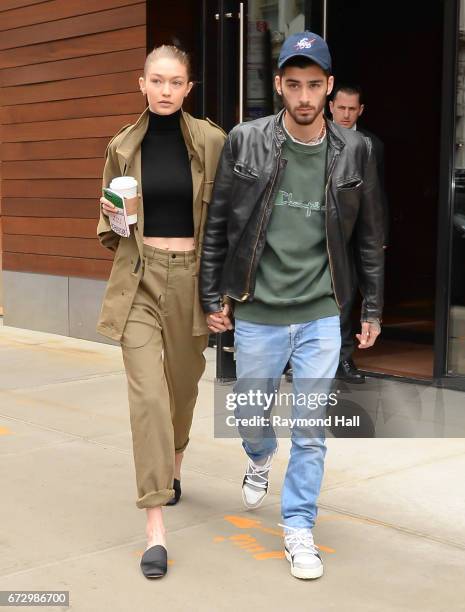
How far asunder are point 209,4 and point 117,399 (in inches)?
150

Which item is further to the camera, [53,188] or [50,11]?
[53,188]

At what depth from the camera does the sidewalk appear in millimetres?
3620

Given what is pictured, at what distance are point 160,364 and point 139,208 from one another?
2.07 feet

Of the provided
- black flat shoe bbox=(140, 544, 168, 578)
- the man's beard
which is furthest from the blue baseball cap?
black flat shoe bbox=(140, 544, 168, 578)

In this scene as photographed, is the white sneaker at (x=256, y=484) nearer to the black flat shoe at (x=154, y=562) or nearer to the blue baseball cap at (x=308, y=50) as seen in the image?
the black flat shoe at (x=154, y=562)

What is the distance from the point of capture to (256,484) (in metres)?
4.44

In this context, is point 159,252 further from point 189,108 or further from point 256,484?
point 189,108

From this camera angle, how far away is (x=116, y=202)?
3.85 m

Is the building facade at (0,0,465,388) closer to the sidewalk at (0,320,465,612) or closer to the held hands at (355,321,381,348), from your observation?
the sidewalk at (0,320,465,612)

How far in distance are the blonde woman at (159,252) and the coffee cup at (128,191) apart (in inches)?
3.9

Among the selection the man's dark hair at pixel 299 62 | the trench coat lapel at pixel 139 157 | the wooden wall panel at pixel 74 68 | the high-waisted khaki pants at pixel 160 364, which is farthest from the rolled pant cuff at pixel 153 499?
the wooden wall panel at pixel 74 68

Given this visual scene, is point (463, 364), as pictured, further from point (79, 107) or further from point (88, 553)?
point (79, 107)

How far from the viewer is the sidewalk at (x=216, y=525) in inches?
143

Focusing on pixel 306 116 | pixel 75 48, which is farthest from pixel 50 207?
pixel 306 116
